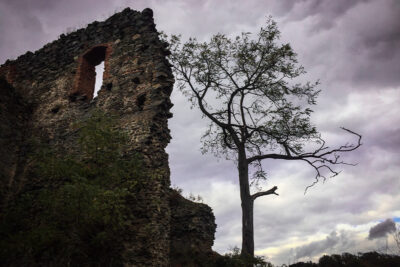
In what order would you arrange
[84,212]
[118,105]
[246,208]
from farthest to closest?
[246,208] → [118,105] → [84,212]

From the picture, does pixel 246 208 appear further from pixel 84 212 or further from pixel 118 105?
pixel 84 212

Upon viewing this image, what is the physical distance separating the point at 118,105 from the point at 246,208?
17.5ft

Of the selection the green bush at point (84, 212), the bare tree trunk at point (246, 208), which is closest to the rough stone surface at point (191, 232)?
the bare tree trunk at point (246, 208)

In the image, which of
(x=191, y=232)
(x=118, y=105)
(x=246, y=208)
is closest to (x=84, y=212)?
(x=118, y=105)

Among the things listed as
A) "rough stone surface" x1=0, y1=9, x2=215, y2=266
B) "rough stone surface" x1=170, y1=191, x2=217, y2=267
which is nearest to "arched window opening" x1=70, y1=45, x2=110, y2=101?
"rough stone surface" x1=0, y1=9, x2=215, y2=266

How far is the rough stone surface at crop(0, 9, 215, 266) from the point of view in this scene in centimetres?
664

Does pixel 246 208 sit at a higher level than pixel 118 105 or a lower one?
lower

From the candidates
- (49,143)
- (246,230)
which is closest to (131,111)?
(49,143)

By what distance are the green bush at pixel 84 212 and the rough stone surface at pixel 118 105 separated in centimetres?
60

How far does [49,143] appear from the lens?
29.3 ft

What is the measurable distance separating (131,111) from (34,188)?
3667 millimetres

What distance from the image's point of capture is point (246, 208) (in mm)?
9711

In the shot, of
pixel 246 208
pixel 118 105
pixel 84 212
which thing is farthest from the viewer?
pixel 246 208

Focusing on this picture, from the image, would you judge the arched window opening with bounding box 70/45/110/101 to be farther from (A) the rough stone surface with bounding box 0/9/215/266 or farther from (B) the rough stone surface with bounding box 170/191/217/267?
(B) the rough stone surface with bounding box 170/191/217/267
